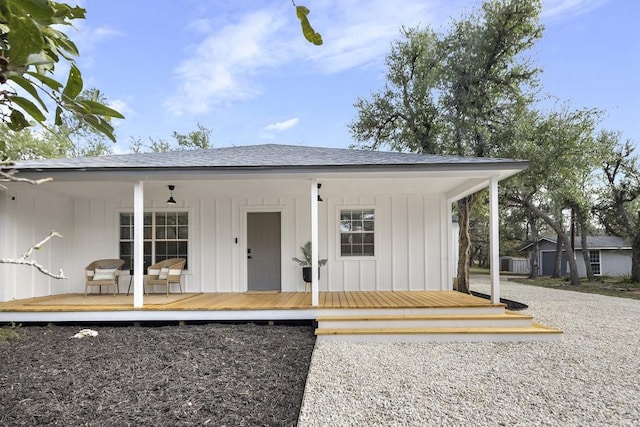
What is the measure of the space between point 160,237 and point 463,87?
30.9 feet

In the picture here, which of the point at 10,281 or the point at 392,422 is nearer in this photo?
the point at 392,422

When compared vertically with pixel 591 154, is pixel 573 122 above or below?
above

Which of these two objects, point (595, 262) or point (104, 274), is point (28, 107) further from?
point (595, 262)

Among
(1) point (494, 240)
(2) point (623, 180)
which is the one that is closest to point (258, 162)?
(1) point (494, 240)

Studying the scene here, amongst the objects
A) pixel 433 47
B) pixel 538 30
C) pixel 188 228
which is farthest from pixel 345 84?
pixel 188 228

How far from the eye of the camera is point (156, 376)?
3.98 metres

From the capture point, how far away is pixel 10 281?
699 cm

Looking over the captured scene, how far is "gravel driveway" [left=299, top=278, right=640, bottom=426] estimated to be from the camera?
323cm

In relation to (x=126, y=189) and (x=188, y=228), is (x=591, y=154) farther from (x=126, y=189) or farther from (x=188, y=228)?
(x=126, y=189)

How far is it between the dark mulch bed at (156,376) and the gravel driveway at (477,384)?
0.35 metres

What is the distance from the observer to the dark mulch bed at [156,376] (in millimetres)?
3160

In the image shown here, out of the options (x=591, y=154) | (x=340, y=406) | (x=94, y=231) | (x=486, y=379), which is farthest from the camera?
(x=591, y=154)

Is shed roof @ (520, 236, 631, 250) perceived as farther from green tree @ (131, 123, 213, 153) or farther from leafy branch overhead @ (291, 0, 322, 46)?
leafy branch overhead @ (291, 0, 322, 46)

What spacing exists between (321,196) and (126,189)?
12.1 feet
